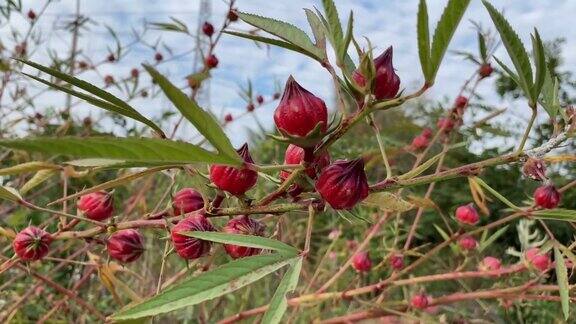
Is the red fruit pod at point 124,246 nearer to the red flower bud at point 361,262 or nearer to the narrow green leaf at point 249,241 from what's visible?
the narrow green leaf at point 249,241

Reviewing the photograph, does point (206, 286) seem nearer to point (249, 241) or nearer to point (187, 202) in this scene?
point (249, 241)

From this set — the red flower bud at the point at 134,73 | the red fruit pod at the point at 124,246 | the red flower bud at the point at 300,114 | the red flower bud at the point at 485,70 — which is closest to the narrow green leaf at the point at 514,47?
the red flower bud at the point at 300,114

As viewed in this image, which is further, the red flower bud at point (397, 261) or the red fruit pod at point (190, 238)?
the red flower bud at point (397, 261)

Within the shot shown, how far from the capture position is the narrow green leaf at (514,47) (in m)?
0.42

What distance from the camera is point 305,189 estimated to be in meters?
0.50

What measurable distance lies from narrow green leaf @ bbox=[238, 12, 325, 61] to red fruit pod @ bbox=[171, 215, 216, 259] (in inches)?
6.2

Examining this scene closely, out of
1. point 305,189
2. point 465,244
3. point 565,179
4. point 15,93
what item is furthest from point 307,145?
point 565,179

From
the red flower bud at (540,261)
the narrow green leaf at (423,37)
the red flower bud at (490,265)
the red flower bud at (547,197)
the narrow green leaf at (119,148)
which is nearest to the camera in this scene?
the narrow green leaf at (119,148)

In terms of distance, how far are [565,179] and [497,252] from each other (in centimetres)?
93

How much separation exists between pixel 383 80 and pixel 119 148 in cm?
21

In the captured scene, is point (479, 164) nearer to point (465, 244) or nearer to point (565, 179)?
point (465, 244)

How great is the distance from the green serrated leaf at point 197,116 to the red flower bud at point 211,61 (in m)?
0.87

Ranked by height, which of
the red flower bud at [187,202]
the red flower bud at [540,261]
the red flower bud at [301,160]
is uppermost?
the red flower bud at [301,160]

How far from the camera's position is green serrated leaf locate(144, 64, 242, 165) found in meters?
0.32
